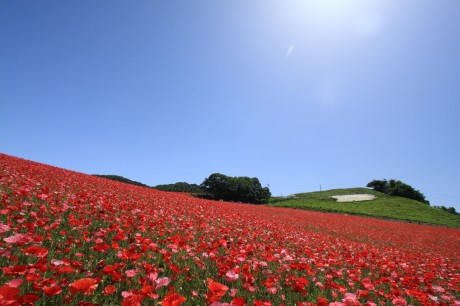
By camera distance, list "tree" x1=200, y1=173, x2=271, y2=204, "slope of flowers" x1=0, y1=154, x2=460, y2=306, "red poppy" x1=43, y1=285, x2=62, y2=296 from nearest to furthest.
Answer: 1. "red poppy" x1=43, y1=285, x2=62, y2=296
2. "slope of flowers" x1=0, y1=154, x2=460, y2=306
3. "tree" x1=200, y1=173, x2=271, y2=204

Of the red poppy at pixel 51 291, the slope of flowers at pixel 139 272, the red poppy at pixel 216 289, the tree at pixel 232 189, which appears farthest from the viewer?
the tree at pixel 232 189

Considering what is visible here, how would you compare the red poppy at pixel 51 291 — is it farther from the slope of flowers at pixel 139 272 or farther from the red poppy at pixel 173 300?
the red poppy at pixel 173 300

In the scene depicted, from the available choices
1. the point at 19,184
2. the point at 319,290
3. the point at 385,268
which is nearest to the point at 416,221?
the point at 385,268

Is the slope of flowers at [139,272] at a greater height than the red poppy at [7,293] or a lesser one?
lesser

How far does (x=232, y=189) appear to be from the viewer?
51.3m

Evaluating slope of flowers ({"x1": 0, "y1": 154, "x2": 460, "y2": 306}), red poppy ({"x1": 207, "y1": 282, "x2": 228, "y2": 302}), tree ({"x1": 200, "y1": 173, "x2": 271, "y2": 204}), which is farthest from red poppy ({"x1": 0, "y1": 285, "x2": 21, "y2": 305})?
tree ({"x1": 200, "y1": 173, "x2": 271, "y2": 204})

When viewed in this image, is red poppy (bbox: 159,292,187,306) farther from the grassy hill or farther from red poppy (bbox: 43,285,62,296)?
the grassy hill

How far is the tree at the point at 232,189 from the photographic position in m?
51.4

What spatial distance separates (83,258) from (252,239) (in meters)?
4.79

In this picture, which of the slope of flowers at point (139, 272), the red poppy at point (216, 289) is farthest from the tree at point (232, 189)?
the red poppy at point (216, 289)

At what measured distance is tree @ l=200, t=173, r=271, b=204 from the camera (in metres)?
51.4

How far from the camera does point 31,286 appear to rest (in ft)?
9.30

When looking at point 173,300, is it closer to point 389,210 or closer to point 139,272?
point 139,272

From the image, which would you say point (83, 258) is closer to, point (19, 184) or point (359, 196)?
point (19, 184)
